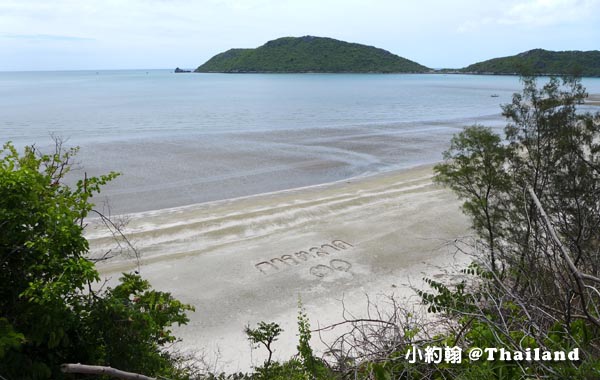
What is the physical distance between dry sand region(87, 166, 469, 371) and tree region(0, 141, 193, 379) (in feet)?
16.5

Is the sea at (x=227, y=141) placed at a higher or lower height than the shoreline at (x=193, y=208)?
higher

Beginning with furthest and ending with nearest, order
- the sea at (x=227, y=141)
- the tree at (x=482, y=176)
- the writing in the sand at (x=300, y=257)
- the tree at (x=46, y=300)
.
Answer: the sea at (x=227, y=141)
the writing in the sand at (x=300, y=257)
the tree at (x=482, y=176)
the tree at (x=46, y=300)

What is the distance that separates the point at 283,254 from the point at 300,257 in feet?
2.03

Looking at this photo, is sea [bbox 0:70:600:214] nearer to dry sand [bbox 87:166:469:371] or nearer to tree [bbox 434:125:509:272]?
dry sand [bbox 87:166:469:371]

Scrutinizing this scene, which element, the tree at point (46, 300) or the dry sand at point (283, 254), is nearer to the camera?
the tree at point (46, 300)

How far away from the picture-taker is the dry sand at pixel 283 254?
11477 millimetres

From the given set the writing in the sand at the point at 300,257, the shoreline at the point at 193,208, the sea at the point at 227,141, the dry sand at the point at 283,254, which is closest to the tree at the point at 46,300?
the dry sand at the point at 283,254

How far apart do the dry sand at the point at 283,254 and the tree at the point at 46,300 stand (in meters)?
5.02

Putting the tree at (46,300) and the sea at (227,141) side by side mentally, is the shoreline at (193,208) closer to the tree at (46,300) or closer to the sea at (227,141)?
the sea at (227,141)

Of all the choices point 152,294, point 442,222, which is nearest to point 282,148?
point 442,222

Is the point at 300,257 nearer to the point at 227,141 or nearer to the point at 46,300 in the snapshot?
the point at 46,300

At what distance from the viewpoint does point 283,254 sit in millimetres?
15406

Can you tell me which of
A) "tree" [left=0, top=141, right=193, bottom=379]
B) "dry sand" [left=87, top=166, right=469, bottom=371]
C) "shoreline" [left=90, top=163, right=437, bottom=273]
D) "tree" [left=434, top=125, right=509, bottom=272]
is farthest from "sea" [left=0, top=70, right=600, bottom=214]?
"tree" [left=434, top=125, right=509, bottom=272]

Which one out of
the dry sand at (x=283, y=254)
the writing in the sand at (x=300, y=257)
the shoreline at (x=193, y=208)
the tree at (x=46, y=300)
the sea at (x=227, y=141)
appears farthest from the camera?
the sea at (x=227, y=141)
